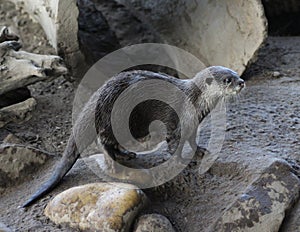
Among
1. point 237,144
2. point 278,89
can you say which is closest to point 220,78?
point 237,144

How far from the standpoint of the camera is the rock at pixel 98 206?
6.44 ft

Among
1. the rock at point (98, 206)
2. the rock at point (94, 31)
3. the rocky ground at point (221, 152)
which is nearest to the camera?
the rock at point (98, 206)

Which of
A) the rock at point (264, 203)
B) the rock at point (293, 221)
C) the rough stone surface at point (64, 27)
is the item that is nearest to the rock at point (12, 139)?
the rough stone surface at point (64, 27)

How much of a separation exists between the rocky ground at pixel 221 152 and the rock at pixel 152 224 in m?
0.09

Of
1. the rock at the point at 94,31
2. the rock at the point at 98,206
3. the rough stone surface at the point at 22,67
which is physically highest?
the rough stone surface at the point at 22,67

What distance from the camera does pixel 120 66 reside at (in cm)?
339

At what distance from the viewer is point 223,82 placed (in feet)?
7.47

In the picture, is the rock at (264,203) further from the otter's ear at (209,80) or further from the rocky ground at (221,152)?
the otter's ear at (209,80)

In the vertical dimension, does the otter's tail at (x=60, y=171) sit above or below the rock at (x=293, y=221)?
above

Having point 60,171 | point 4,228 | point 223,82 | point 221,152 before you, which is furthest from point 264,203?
point 4,228

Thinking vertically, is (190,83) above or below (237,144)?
above

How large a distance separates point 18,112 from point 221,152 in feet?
3.63

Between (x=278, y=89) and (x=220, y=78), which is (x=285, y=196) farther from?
(x=278, y=89)

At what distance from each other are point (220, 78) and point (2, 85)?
1.10m
